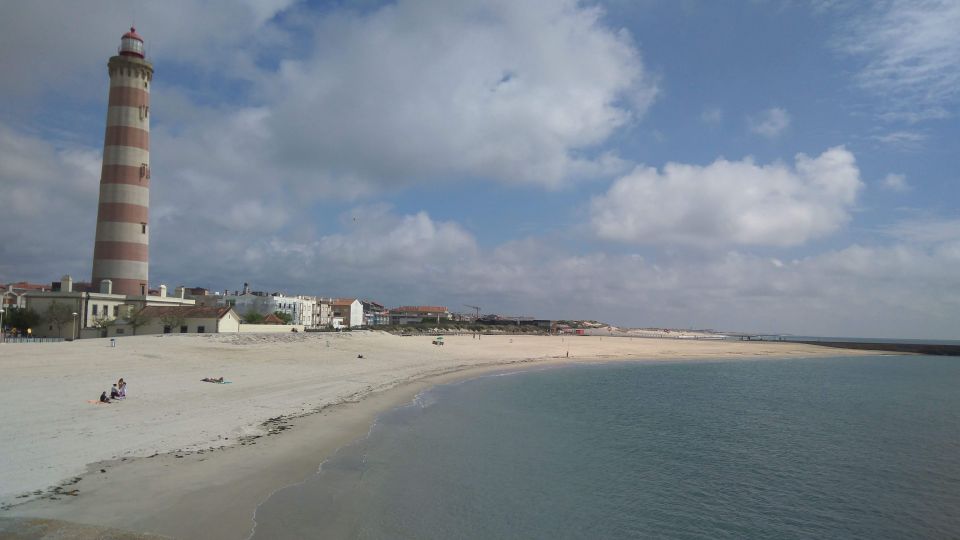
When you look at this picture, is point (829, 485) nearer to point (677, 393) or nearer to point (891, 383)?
point (677, 393)

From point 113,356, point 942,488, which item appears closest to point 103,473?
point 113,356

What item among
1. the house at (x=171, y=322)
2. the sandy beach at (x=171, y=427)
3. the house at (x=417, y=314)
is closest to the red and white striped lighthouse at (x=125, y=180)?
the house at (x=171, y=322)

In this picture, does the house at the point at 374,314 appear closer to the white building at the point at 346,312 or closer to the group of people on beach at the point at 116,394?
the white building at the point at 346,312

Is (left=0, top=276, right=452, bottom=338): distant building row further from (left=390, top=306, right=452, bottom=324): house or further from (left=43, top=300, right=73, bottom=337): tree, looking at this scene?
(left=390, top=306, right=452, bottom=324): house

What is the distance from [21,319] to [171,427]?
35686mm

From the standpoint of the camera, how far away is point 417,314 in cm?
15400

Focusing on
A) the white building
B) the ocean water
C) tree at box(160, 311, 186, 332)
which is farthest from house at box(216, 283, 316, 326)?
the ocean water

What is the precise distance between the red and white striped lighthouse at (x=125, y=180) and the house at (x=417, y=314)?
101 m

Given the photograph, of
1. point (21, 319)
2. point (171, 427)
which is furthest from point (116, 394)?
point (21, 319)

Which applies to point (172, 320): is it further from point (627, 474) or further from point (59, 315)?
point (627, 474)

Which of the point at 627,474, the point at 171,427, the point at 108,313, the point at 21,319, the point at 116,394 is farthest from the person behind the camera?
the point at 108,313

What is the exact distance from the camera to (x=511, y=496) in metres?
14.0

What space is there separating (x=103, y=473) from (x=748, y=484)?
16679mm

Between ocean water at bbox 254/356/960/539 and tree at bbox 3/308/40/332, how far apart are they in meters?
32.9
